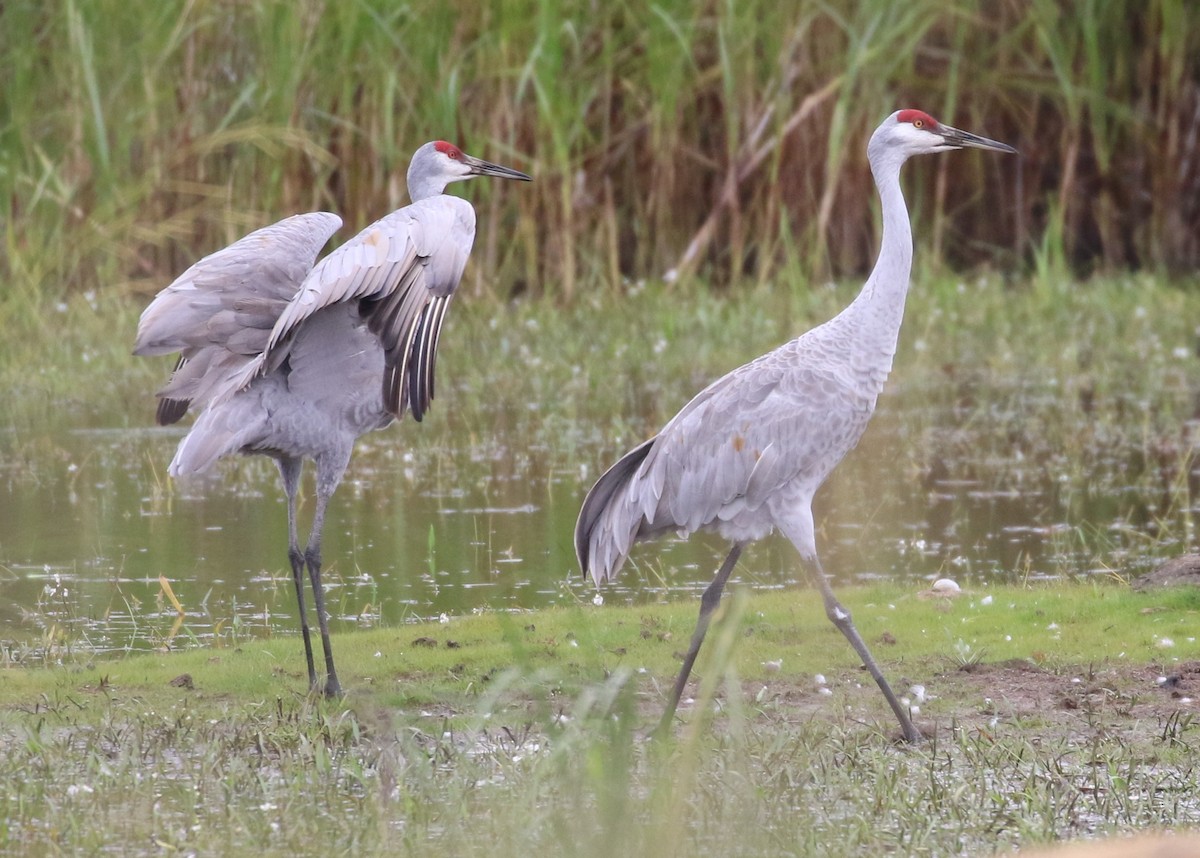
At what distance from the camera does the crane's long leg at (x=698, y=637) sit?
15.2 ft

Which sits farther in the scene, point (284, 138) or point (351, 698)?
point (284, 138)

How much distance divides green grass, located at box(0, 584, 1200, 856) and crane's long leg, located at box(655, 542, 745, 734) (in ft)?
0.26

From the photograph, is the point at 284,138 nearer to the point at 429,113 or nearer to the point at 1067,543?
the point at 429,113

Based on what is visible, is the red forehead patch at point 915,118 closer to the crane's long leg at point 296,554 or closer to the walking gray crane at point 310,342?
the walking gray crane at point 310,342

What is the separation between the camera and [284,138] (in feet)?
33.6

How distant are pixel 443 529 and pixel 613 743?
12.3 ft

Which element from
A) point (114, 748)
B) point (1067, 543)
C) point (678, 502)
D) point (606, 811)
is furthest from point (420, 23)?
point (606, 811)

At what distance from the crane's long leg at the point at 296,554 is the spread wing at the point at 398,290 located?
1.13ft

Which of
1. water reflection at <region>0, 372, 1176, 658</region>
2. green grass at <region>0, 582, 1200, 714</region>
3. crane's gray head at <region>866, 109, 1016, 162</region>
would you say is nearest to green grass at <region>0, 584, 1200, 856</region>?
green grass at <region>0, 582, 1200, 714</region>

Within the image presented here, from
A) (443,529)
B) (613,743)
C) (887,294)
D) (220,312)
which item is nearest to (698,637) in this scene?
(887,294)

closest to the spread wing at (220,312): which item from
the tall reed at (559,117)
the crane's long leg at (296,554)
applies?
the crane's long leg at (296,554)

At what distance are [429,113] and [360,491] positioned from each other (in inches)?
135

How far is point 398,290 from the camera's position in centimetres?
515

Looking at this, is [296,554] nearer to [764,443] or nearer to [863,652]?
[764,443]
